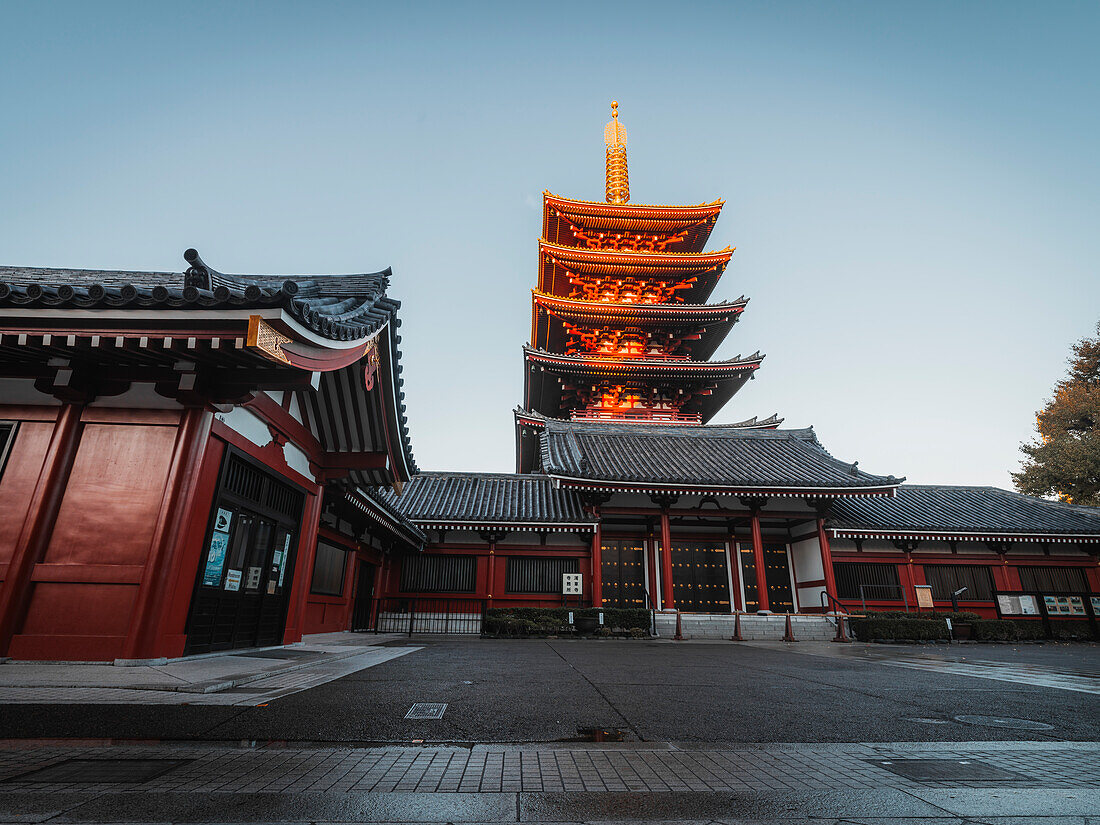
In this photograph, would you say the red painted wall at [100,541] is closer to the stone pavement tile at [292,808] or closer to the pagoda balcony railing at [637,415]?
the stone pavement tile at [292,808]

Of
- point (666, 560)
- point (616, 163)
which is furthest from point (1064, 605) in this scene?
point (616, 163)

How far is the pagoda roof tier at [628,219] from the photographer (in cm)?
2812

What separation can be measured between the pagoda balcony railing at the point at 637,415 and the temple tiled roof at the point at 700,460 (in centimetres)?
214

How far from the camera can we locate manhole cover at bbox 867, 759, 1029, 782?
2664mm

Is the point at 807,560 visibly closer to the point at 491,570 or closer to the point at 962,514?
the point at 962,514

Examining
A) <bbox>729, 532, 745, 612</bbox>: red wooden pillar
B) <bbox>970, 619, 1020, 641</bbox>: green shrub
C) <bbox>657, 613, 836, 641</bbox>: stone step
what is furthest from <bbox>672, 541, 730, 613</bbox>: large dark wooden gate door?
<bbox>970, 619, 1020, 641</bbox>: green shrub

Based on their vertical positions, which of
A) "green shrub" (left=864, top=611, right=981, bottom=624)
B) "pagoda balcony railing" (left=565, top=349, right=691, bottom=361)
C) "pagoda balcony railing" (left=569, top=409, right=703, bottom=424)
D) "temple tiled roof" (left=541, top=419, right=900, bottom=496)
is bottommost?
"green shrub" (left=864, top=611, right=981, bottom=624)

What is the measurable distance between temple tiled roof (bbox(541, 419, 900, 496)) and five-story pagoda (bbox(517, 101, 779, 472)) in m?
1.86

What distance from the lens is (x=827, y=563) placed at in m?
18.2

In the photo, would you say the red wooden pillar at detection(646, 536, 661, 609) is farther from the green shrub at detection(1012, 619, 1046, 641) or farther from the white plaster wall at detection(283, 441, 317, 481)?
the white plaster wall at detection(283, 441, 317, 481)

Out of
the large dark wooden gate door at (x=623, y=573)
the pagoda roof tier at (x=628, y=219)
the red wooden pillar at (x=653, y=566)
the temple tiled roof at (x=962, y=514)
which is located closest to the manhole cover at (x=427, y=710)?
the large dark wooden gate door at (x=623, y=573)

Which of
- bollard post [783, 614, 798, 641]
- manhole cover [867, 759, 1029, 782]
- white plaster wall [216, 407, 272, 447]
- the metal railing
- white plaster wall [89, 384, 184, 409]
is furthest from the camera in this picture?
the metal railing

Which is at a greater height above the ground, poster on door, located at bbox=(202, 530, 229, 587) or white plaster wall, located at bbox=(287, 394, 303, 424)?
white plaster wall, located at bbox=(287, 394, 303, 424)

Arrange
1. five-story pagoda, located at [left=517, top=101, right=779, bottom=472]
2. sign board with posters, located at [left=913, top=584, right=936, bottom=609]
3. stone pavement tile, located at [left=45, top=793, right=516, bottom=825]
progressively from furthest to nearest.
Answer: five-story pagoda, located at [left=517, top=101, right=779, bottom=472] → sign board with posters, located at [left=913, top=584, right=936, bottom=609] → stone pavement tile, located at [left=45, top=793, right=516, bottom=825]
